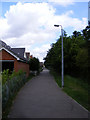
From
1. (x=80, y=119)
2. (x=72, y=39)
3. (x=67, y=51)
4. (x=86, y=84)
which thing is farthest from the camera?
(x=72, y=39)

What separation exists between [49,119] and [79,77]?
271 centimetres

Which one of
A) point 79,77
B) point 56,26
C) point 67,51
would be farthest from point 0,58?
point 79,77

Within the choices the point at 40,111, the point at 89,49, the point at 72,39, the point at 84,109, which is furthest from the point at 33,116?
the point at 72,39

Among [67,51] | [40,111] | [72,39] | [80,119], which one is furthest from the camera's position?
[72,39]

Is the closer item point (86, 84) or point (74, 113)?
point (86, 84)

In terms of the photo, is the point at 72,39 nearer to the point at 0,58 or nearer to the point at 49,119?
the point at 0,58

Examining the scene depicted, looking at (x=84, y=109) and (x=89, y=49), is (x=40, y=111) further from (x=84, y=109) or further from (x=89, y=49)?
(x=89, y=49)

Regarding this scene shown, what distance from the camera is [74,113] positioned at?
18.7ft

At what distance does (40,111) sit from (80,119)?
1.71 metres

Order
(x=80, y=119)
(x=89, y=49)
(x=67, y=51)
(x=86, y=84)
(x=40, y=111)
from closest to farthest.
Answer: (x=89, y=49) < (x=86, y=84) < (x=80, y=119) < (x=40, y=111) < (x=67, y=51)

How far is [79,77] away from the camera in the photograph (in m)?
3.04

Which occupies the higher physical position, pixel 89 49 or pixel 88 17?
pixel 88 17

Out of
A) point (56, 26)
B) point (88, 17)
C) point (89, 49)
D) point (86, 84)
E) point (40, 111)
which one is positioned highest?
point (56, 26)

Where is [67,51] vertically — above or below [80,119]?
above
